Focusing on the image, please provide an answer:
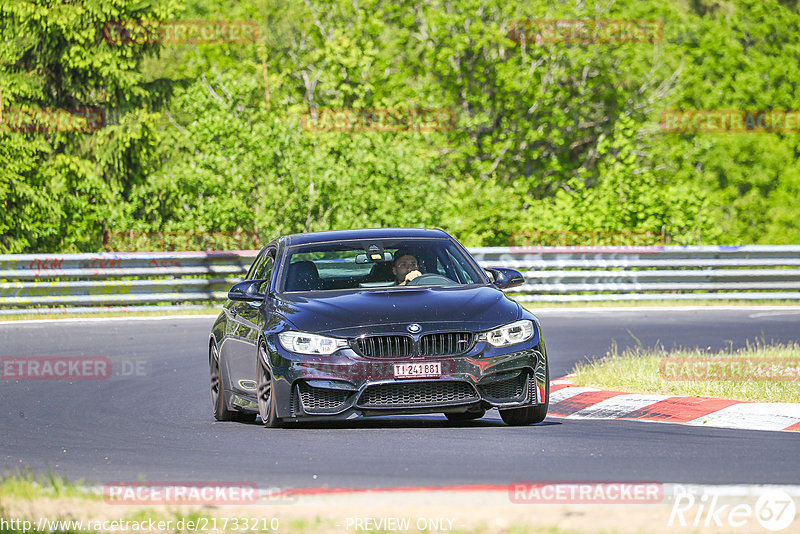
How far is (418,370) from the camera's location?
9.23 m

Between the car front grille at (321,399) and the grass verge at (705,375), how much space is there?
11.3 feet

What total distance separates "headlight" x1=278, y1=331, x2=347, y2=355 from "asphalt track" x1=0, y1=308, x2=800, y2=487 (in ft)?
1.83

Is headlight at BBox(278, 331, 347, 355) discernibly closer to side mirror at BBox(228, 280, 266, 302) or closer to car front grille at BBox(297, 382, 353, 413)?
car front grille at BBox(297, 382, 353, 413)

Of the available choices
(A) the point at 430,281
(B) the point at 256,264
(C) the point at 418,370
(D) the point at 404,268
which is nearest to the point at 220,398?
(B) the point at 256,264

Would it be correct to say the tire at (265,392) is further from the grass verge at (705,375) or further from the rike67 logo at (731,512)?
the rike67 logo at (731,512)

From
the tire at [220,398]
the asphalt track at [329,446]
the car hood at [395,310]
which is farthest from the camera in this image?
the tire at [220,398]

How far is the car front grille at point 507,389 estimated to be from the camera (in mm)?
9406

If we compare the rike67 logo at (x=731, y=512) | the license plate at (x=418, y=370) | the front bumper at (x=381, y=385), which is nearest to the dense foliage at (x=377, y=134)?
the front bumper at (x=381, y=385)

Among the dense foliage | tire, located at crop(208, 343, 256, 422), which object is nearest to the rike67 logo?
tire, located at crop(208, 343, 256, 422)

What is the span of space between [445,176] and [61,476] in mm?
33434

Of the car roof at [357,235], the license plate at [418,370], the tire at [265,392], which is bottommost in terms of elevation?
the tire at [265,392]

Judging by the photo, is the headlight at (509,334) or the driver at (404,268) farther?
the driver at (404,268)

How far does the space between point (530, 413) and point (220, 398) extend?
263cm

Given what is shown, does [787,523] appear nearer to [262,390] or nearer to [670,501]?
[670,501]
